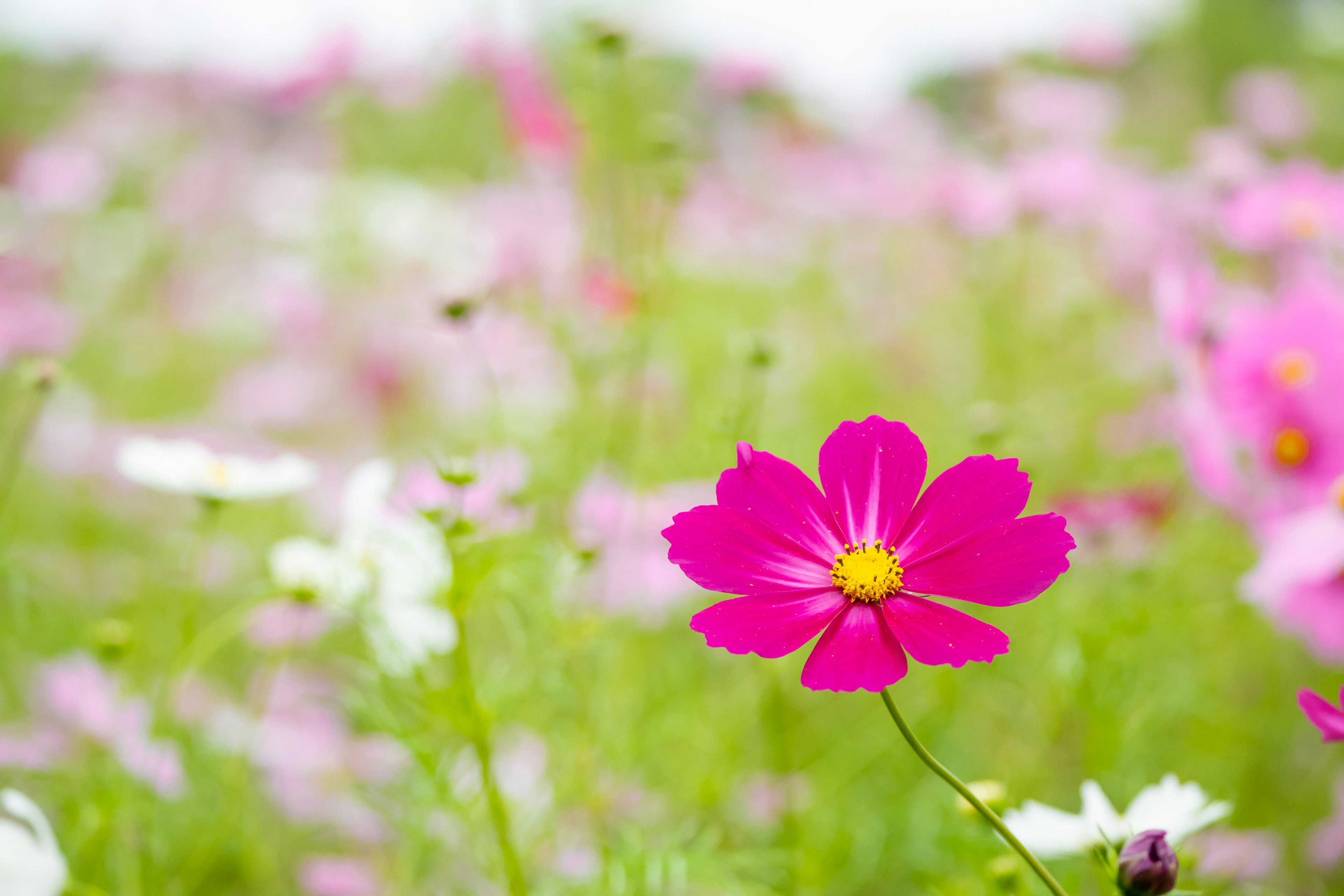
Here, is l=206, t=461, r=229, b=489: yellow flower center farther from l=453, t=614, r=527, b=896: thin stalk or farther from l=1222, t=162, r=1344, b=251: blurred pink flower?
l=1222, t=162, r=1344, b=251: blurred pink flower

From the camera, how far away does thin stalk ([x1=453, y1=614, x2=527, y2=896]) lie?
0.55 metres

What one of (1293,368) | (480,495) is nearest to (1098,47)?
(1293,368)

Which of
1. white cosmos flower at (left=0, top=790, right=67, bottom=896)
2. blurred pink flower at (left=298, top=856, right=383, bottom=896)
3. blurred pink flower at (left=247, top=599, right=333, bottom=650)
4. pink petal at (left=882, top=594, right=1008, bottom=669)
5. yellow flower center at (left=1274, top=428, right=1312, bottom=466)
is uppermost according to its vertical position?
yellow flower center at (left=1274, top=428, right=1312, bottom=466)

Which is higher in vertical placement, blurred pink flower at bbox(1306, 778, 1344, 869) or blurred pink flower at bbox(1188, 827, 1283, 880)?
blurred pink flower at bbox(1306, 778, 1344, 869)

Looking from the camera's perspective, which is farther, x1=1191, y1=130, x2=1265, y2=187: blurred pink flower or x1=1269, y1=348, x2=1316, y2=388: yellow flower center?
x1=1191, y1=130, x2=1265, y2=187: blurred pink flower

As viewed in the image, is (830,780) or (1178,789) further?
(830,780)

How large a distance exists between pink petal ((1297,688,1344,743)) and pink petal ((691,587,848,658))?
0.54 ft

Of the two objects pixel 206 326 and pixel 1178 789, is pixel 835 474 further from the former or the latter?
pixel 206 326

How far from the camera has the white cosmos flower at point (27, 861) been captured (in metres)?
0.45

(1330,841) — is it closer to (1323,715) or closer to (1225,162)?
(1323,715)

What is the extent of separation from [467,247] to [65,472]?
77 centimetres

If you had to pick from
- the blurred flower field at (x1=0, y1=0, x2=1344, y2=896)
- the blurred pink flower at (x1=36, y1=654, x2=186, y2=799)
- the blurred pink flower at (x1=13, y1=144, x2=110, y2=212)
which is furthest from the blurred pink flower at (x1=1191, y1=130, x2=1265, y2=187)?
the blurred pink flower at (x1=13, y1=144, x2=110, y2=212)

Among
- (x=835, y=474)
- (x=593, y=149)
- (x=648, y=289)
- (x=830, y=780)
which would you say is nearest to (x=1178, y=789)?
(x=835, y=474)

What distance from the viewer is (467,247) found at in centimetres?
194
